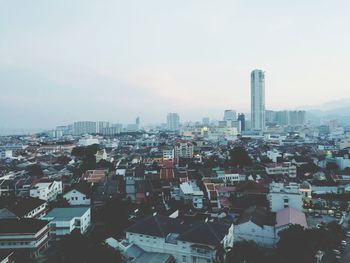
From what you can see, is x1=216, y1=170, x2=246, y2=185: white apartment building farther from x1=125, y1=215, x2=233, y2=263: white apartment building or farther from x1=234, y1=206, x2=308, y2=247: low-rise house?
x1=125, y1=215, x2=233, y2=263: white apartment building

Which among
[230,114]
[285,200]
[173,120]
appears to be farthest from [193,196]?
[230,114]

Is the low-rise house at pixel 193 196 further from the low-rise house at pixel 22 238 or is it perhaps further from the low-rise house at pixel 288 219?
the low-rise house at pixel 22 238

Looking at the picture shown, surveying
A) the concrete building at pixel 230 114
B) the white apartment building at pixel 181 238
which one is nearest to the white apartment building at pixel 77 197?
the white apartment building at pixel 181 238

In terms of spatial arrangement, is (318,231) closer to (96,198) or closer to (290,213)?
(290,213)

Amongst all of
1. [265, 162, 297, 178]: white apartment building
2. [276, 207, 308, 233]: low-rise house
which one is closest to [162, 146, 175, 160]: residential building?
[265, 162, 297, 178]: white apartment building

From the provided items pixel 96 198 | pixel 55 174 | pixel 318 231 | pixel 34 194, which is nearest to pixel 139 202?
pixel 96 198

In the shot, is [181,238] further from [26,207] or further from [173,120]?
[173,120]
